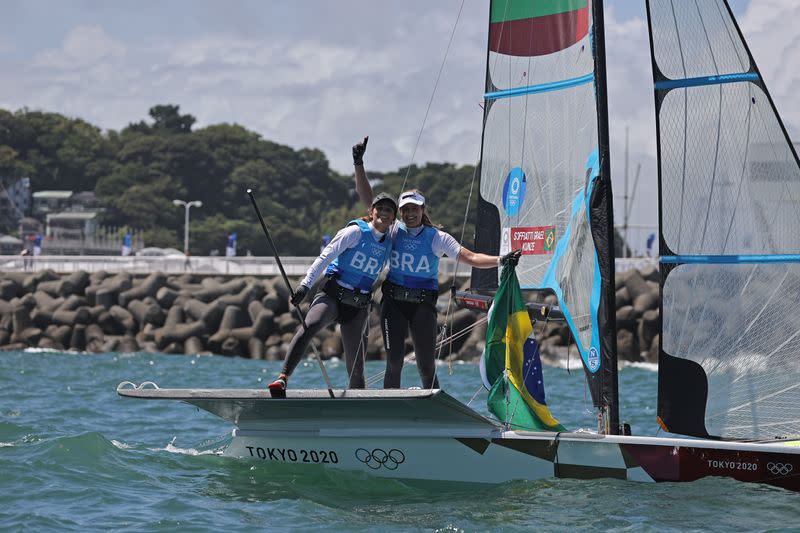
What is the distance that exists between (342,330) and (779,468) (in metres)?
2.90

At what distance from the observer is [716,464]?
306 inches

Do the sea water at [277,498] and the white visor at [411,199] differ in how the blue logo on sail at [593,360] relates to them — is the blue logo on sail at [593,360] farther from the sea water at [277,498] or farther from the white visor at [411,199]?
the white visor at [411,199]

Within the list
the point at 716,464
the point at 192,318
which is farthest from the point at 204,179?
the point at 716,464

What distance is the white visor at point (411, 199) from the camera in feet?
27.3

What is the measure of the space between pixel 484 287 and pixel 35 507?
382cm

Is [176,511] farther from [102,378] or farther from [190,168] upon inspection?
[190,168]

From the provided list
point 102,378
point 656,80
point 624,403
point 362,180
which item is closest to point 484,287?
point 362,180

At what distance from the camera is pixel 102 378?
18.4 metres

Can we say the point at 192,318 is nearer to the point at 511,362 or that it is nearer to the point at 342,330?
the point at 342,330

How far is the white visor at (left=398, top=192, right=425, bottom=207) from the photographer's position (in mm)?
8320

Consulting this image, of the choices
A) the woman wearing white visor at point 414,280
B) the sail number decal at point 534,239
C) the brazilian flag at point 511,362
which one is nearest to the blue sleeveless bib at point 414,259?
the woman wearing white visor at point 414,280

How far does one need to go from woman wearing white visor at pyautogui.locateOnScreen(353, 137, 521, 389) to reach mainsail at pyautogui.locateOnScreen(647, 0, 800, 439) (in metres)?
1.29

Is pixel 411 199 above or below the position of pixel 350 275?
above

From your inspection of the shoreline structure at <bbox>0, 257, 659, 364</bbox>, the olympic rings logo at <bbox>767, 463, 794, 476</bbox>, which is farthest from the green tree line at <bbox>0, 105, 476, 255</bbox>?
the olympic rings logo at <bbox>767, 463, 794, 476</bbox>
